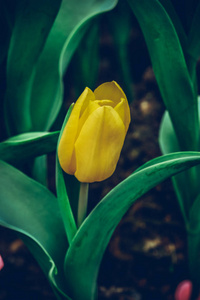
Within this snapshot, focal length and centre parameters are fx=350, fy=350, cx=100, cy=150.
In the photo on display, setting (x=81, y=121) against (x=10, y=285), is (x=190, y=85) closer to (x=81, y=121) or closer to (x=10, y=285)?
(x=81, y=121)

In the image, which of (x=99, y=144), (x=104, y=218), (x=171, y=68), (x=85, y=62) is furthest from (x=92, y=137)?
(x=85, y=62)

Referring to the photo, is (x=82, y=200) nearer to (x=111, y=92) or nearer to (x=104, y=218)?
(x=104, y=218)

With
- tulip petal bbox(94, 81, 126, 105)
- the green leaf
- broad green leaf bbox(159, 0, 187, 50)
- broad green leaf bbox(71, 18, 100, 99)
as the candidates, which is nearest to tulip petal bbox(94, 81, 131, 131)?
tulip petal bbox(94, 81, 126, 105)

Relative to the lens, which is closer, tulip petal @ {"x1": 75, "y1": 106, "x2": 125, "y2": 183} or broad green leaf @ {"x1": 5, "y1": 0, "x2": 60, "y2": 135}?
tulip petal @ {"x1": 75, "y1": 106, "x2": 125, "y2": 183}

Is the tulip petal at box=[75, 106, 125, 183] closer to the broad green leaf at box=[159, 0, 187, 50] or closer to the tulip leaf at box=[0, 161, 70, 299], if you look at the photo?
the tulip leaf at box=[0, 161, 70, 299]

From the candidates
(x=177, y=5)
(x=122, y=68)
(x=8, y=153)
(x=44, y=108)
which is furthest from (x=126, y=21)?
(x=8, y=153)

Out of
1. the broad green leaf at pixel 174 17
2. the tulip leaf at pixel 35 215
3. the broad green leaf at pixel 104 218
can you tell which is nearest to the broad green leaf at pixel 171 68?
the broad green leaf at pixel 174 17

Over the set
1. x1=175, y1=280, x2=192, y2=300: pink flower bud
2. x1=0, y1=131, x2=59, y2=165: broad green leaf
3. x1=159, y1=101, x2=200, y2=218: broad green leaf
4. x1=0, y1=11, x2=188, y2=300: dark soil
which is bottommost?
x1=175, y1=280, x2=192, y2=300: pink flower bud

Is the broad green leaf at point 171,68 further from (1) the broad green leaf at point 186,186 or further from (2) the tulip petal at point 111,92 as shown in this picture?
(2) the tulip petal at point 111,92
